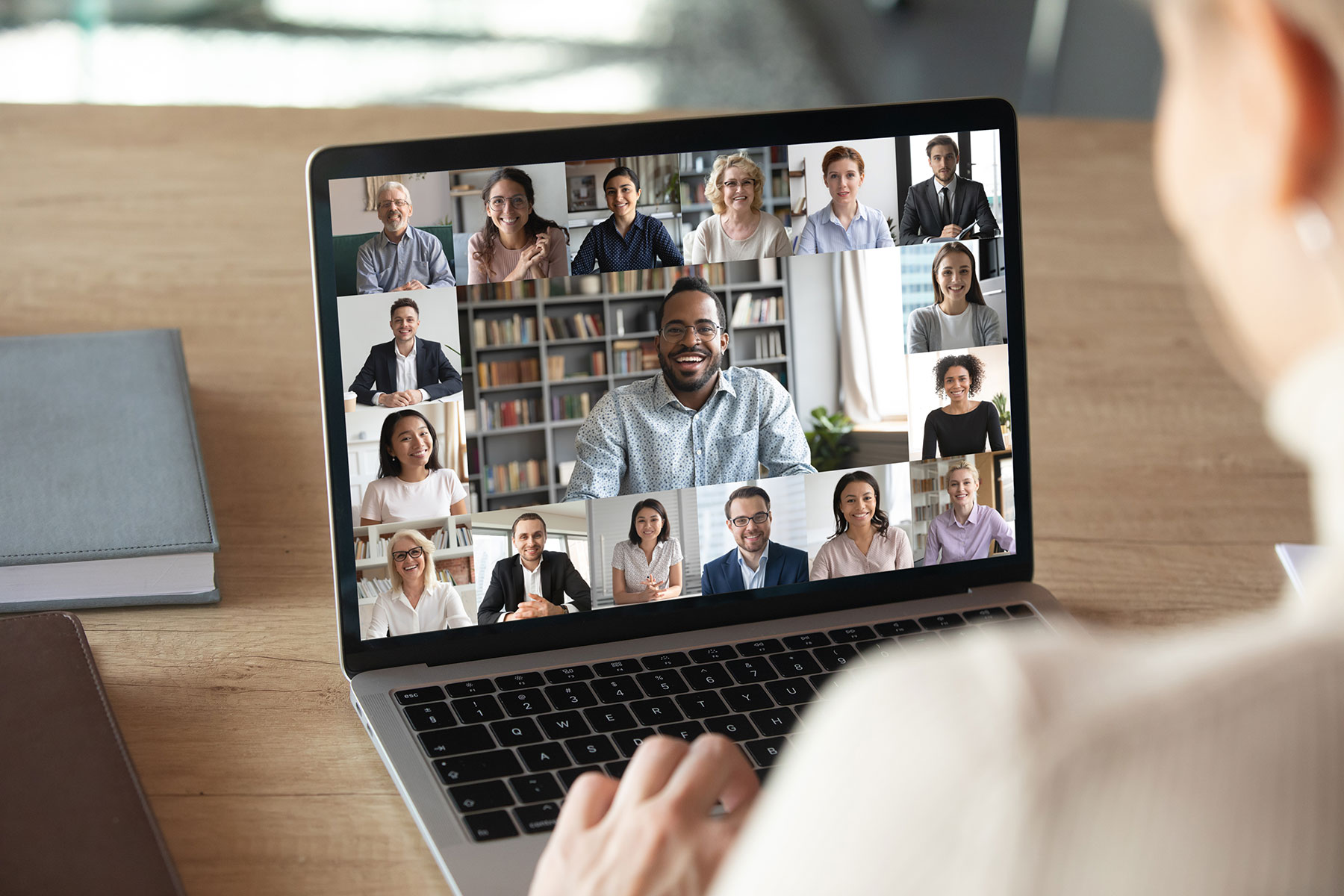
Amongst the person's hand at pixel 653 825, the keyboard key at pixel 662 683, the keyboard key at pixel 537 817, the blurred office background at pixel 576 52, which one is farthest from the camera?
the blurred office background at pixel 576 52

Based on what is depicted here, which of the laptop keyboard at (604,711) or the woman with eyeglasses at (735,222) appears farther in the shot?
the woman with eyeglasses at (735,222)

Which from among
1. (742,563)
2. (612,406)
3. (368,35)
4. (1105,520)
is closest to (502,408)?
(612,406)

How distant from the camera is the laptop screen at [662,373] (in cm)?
64

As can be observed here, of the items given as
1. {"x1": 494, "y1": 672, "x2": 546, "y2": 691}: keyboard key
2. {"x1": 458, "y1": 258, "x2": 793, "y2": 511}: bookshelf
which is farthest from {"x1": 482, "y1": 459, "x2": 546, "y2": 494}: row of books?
{"x1": 494, "y1": 672, "x2": 546, "y2": 691}: keyboard key

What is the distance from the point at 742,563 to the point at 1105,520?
296 mm

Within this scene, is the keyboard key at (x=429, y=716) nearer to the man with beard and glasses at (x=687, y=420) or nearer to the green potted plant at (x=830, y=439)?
the man with beard and glasses at (x=687, y=420)

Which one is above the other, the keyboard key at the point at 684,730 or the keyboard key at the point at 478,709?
the keyboard key at the point at 478,709

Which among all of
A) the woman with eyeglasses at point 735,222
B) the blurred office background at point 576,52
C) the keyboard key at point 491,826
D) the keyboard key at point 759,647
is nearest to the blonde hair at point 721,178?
the woman with eyeglasses at point 735,222

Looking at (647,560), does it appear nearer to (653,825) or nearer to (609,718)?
(609,718)

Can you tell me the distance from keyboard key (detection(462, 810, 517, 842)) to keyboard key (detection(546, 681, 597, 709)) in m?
0.09

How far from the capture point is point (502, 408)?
25.5 inches

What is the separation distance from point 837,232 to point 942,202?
0.07 m

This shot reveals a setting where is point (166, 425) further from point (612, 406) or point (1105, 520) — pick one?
point (1105, 520)

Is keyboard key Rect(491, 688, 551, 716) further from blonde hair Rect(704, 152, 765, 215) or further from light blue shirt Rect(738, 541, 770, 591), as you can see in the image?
blonde hair Rect(704, 152, 765, 215)
